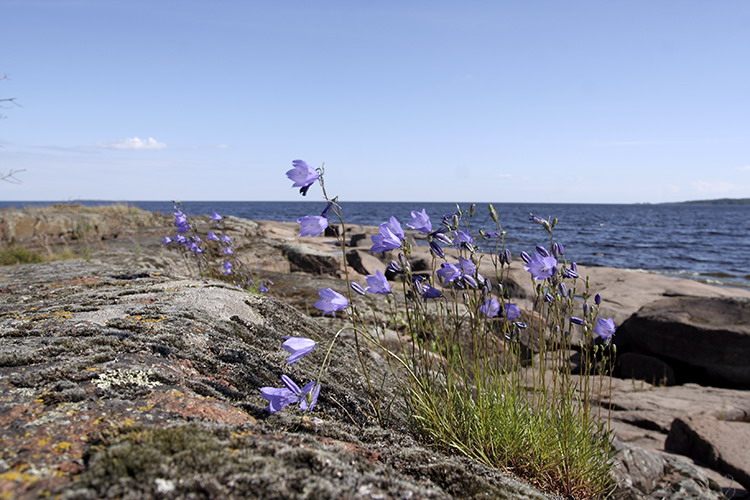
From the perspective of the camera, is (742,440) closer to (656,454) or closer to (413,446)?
(656,454)

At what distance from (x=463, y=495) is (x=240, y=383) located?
90 cm

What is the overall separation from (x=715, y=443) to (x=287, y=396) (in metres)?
4.82

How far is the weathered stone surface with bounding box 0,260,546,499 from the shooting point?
3.46 feet

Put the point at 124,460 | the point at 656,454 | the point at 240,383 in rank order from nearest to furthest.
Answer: the point at 124,460 → the point at 240,383 → the point at 656,454

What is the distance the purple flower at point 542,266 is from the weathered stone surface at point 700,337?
665 cm

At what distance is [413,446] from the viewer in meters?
1.81

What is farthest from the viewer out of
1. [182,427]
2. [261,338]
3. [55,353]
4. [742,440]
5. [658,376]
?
[658,376]

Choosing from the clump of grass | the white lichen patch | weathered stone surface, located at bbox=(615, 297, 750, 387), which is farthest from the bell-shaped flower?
weathered stone surface, located at bbox=(615, 297, 750, 387)

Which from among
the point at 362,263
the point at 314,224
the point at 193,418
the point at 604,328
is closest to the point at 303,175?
the point at 314,224

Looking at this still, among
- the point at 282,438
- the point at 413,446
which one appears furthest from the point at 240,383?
the point at 413,446

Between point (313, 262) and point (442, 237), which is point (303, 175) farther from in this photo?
point (313, 262)

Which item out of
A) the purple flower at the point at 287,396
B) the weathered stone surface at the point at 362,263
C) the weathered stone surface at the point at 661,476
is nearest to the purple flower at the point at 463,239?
the purple flower at the point at 287,396

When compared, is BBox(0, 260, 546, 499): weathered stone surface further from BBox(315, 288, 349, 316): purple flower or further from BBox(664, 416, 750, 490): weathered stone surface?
BBox(664, 416, 750, 490): weathered stone surface

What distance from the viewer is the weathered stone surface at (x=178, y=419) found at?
1056 mm
